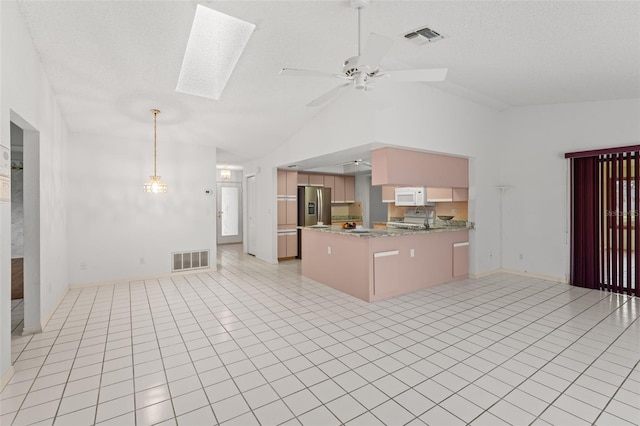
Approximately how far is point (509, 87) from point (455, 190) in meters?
1.98

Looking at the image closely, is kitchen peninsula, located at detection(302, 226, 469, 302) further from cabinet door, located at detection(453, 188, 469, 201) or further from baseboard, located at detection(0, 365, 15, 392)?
baseboard, located at detection(0, 365, 15, 392)

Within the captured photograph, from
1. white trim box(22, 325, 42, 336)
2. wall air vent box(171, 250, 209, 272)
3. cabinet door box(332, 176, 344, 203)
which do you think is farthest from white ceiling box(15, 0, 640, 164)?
cabinet door box(332, 176, 344, 203)

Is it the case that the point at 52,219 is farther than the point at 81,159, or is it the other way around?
the point at 81,159

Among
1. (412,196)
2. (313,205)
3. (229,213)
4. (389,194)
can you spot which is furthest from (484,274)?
(229,213)

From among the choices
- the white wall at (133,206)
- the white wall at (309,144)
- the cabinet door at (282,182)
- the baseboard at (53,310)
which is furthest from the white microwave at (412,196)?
the baseboard at (53,310)

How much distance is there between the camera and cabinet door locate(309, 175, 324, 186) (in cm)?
812

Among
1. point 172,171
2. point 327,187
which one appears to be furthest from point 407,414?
point 327,187

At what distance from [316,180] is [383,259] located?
13.7ft

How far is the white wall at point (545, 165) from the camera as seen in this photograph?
4.84m

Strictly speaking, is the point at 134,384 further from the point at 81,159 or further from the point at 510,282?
the point at 510,282

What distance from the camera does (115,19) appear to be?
107 inches

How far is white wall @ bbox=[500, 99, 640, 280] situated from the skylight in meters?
5.35

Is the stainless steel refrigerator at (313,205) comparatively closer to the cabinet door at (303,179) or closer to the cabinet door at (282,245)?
the cabinet door at (303,179)

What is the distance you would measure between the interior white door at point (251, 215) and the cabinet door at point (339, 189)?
2257 millimetres
